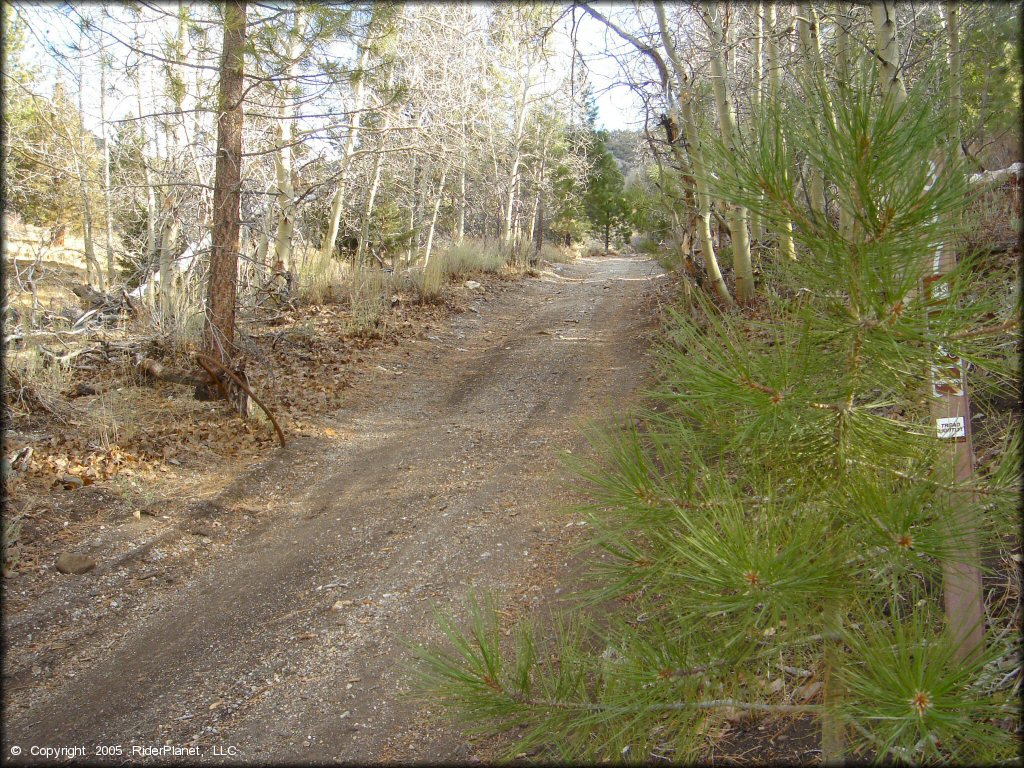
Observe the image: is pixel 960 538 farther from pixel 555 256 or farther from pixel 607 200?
pixel 607 200

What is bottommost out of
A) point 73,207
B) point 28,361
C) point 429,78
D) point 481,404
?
point 481,404

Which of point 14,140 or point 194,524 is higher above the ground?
point 14,140

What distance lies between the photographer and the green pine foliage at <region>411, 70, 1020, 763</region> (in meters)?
1.35

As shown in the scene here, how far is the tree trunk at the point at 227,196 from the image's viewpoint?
A: 6.00 m

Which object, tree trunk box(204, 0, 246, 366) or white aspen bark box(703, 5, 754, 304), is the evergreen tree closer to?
white aspen bark box(703, 5, 754, 304)

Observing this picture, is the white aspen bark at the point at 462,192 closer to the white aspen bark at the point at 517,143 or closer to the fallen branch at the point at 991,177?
the white aspen bark at the point at 517,143

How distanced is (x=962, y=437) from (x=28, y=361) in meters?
7.07

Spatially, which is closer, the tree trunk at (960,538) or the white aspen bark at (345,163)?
the tree trunk at (960,538)

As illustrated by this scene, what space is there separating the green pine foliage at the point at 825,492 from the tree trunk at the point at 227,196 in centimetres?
566

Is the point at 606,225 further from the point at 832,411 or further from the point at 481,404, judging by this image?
the point at 832,411

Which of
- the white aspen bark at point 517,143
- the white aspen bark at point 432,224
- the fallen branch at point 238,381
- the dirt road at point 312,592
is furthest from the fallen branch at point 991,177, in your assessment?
the white aspen bark at point 517,143

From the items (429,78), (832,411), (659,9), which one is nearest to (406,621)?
(832,411)

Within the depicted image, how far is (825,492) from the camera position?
1.63m

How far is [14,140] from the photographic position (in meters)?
7.11
